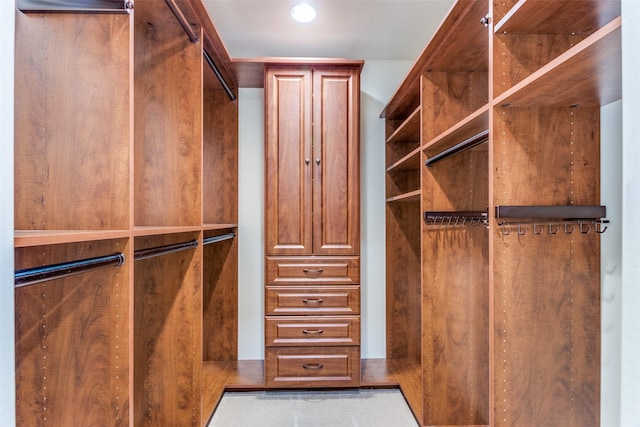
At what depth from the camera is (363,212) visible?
9.50ft

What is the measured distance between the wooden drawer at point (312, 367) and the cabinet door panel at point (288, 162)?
66 cm

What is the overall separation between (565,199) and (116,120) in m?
1.53

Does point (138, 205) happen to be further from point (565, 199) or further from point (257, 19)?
point (565, 199)

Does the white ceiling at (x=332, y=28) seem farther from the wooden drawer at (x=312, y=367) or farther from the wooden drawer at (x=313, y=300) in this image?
the wooden drawer at (x=312, y=367)

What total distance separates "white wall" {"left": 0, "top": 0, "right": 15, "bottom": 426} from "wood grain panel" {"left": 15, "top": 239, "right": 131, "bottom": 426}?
0.51m

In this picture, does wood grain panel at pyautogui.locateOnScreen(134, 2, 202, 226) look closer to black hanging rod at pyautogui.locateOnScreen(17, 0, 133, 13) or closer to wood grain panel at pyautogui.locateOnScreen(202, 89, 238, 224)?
black hanging rod at pyautogui.locateOnScreen(17, 0, 133, 13)

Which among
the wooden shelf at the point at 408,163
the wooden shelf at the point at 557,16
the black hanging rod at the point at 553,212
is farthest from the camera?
the wooden shelf at the point at 408,163

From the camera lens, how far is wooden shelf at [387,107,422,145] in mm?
2131

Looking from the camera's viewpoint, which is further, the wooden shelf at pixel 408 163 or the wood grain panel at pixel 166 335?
the wooden shelf at pixel 408 163

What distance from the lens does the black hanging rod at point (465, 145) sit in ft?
4.59

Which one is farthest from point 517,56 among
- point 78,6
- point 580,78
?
point 78,6

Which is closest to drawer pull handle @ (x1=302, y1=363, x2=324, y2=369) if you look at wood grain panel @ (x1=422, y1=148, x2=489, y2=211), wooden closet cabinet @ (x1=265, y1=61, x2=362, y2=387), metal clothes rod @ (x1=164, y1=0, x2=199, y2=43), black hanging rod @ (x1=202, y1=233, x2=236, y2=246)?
wooden closet cabinet @ (x1=265, y1=61, x2=362, y2=387)

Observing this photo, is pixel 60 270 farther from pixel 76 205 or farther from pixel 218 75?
pixel 218 75

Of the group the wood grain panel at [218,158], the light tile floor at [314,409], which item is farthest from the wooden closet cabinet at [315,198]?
the wood grain panel at [218,158]
